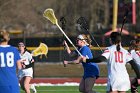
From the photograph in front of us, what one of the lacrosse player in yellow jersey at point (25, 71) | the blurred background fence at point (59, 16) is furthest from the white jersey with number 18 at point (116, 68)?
the blurred background fence at point (59, 16)

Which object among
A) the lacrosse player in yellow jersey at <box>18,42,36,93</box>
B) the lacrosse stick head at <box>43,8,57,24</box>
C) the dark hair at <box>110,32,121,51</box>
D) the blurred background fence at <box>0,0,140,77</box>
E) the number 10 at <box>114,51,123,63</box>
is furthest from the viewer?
the blurred background fence at <box>0,0,140,77</box>

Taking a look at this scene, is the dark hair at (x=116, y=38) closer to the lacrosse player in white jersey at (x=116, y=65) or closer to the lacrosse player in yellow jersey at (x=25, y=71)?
the lacrosse player in white jersey at (x=116, y=65)

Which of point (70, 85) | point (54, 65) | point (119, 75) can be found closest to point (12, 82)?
point (119, 75)

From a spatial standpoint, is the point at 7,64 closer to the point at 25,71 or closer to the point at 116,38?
the point at 116,38

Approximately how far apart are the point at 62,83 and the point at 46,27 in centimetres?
3184

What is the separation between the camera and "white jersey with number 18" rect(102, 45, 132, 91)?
39.0ft

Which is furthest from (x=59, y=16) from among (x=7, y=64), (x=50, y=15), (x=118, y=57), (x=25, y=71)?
(x=7, y=64)

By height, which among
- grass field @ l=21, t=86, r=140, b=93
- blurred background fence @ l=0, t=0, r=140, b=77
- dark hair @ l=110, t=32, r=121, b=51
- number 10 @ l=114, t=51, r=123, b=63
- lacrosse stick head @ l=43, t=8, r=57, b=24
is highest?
lacrosse stick head @ l=43, t=8, r=57, b=24

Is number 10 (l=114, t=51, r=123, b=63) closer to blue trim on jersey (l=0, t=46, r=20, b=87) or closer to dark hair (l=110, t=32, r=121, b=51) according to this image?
dark hair (l=110, t=32, r=121, b=51)

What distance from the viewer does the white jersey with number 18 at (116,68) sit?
1188 cm

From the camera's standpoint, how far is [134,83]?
54.9 ft

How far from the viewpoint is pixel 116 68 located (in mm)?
11938

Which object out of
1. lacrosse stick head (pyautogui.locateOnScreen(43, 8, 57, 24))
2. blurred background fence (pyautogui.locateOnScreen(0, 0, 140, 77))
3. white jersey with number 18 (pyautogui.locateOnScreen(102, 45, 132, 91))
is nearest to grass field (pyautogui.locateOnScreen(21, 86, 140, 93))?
lacrosse stick head (pyautogui.locateOnScreen(43, 8, 57, 24))

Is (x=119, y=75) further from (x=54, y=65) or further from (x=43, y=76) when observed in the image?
(x=54, y=65)
